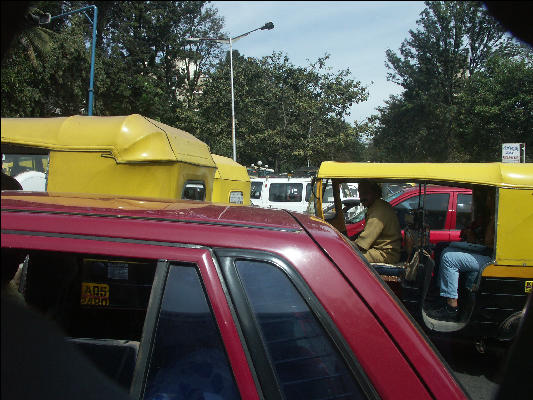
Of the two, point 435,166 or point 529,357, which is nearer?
point 529,357

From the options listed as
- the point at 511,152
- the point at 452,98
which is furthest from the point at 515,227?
the point at 452,98

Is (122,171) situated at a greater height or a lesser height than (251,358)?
greater

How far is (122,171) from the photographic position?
4426mm

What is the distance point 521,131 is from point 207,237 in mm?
14876

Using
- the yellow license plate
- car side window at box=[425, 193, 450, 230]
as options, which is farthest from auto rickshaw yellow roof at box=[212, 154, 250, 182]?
the yellow license plate

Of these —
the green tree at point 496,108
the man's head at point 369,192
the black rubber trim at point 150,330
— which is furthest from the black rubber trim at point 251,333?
the green tree at point 496,108

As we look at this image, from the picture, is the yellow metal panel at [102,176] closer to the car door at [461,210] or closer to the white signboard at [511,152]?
the car door at [461,210]

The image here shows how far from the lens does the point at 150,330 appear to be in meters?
1.45

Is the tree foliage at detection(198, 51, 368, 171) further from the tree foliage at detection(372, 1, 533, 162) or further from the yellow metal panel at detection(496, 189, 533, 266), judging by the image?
the yellow metal panel at detection(496, 189, 533, 266)

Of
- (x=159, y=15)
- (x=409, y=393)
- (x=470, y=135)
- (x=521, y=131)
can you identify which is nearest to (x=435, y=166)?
(x=409, y=393)

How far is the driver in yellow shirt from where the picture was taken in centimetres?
554

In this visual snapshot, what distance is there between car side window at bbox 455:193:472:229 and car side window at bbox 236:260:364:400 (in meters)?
7.08

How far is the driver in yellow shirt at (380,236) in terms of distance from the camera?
218 inches

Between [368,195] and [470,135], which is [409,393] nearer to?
[368,195]
